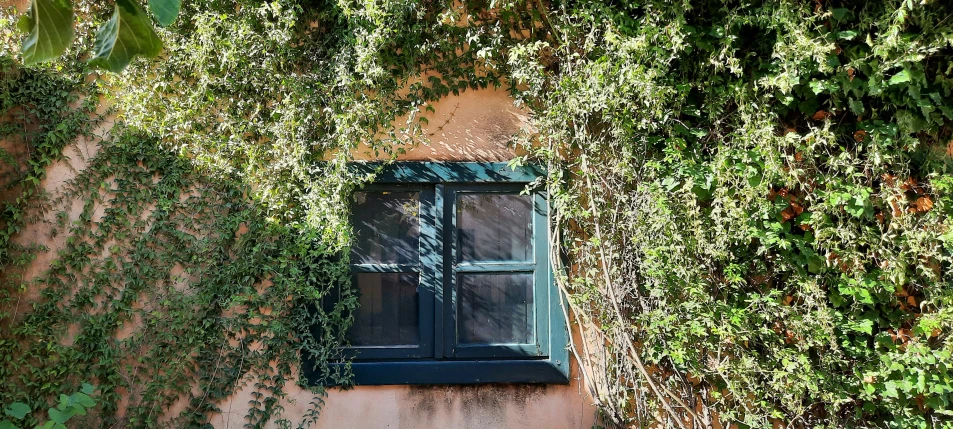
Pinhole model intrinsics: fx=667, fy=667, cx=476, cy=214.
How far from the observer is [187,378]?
3814 mm

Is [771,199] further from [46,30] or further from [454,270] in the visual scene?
[46,30]

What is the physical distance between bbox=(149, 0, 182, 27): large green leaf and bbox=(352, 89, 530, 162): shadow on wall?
2.57 metres

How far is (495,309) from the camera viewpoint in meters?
4.03

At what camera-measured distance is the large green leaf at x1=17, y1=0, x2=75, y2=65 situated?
1.62m

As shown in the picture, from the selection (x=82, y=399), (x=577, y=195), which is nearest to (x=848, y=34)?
(x=577, y=195)

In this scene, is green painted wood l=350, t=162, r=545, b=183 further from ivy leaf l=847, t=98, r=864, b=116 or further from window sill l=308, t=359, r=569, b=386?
ivy leaf l=847, t=98, r=864, b=116

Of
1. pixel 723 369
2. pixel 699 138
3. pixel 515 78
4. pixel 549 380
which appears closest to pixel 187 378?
pixel 549 380

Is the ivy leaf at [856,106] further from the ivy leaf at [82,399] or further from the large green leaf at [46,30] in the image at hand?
the ivy leaf at [82,399]

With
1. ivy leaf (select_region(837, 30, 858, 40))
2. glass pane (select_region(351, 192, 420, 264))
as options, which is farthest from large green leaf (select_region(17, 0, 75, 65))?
ivy leaf (select_region(837, 30, 858, 40))

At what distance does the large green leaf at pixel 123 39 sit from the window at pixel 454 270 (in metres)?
2.27

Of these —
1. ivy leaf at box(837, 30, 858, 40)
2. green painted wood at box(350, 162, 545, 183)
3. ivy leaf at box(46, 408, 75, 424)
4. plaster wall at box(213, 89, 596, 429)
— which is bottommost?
plaster wall at box(213, 89, 596, 429)

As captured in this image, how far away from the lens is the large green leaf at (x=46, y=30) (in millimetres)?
1616

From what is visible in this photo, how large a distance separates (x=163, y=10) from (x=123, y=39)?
329 mm

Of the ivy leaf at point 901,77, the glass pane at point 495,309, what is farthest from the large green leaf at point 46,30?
the ivy leaf at point 901,77
